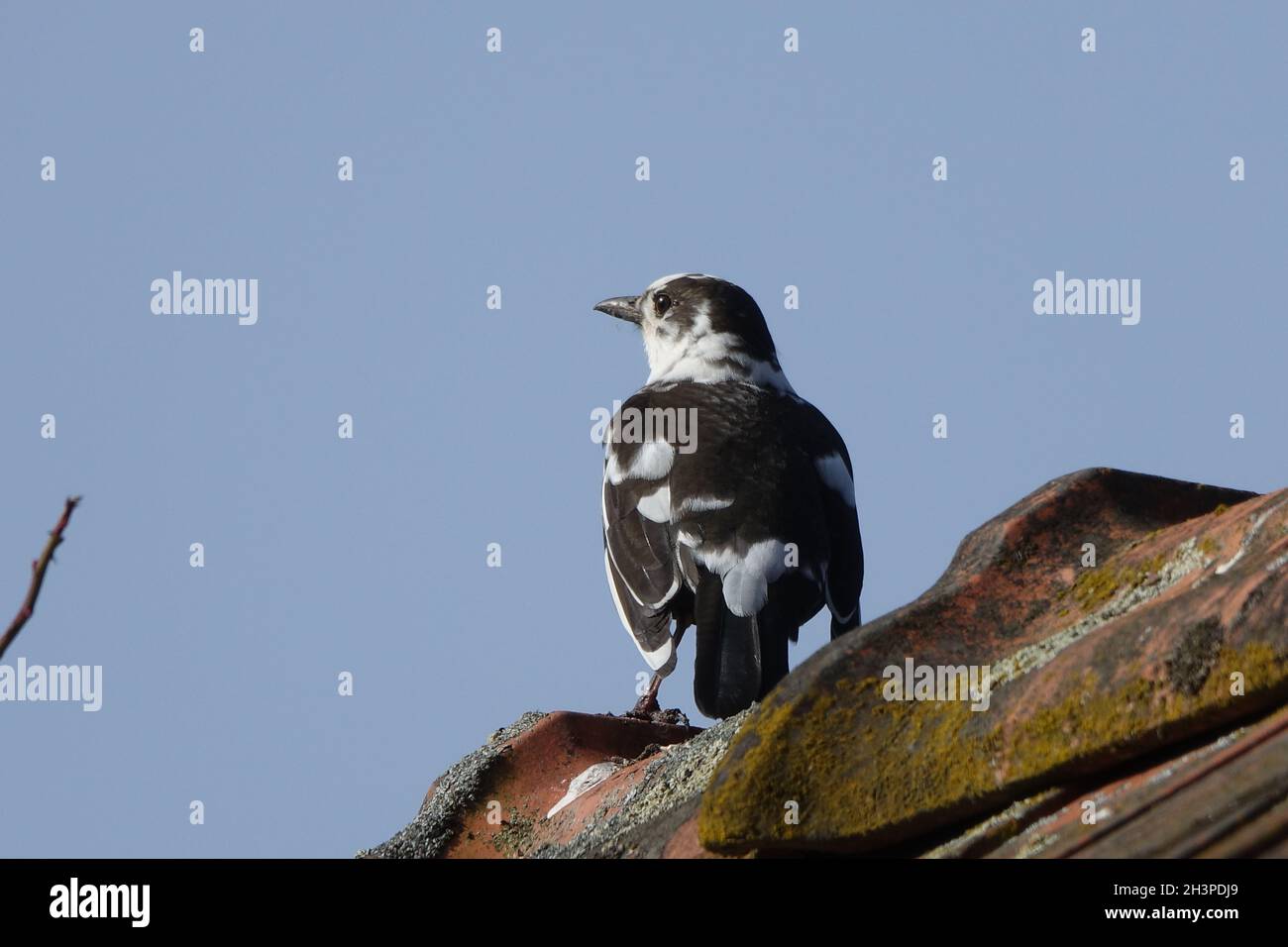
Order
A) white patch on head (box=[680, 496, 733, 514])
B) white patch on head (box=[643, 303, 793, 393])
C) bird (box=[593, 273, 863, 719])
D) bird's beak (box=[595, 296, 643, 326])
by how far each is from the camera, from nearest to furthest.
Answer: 1. bird (box=[593, 273, 863, 719])
2. white patch on head (box=[680, 496, 733, 514])
3. white patch on head (box=[643, 303, 793, 393])
4. bird's beak (box=[595, 296, 643, 326])

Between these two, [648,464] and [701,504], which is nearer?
[701,504]

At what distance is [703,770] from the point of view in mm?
4234

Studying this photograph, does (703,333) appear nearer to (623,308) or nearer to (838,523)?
(623,308)

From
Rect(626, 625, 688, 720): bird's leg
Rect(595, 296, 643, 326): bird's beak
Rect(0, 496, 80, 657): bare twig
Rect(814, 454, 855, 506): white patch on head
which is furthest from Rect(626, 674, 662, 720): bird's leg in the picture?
Rect(0, 496, 80, 657): bare twig

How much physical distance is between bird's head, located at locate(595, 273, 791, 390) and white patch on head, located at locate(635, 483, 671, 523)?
60.0 inches

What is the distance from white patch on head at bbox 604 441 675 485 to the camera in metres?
7.84

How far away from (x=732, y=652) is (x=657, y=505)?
3.61 ft

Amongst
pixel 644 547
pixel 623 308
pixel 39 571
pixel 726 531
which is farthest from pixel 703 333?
pixel 39 571

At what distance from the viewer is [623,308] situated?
405 inches

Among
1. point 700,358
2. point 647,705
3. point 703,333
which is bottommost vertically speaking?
point 647,705

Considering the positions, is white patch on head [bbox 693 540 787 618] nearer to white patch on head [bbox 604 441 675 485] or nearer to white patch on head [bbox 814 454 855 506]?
white patch on head [bbox 604 441 675 485]
